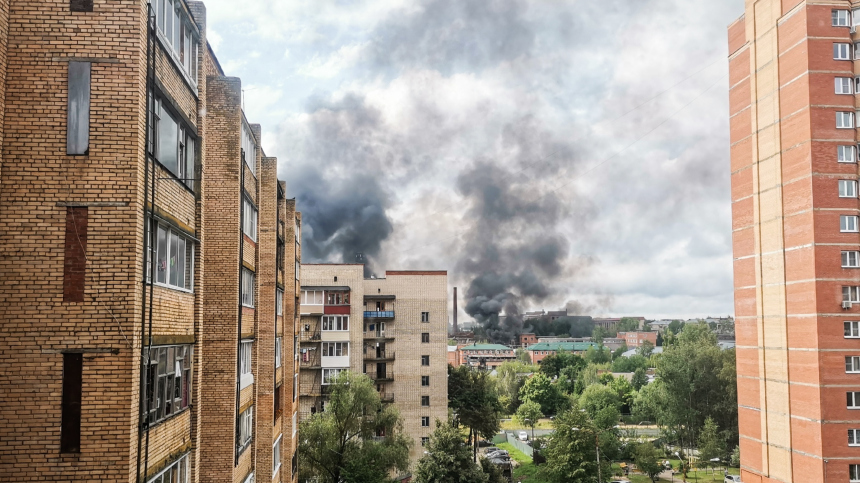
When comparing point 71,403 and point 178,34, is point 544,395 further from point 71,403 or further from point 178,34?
point 71,403

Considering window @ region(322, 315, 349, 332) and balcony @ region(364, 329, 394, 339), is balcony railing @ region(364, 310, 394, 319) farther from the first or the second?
window @ region(322, 315, 349, 332)

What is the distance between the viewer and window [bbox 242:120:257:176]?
2058 cm

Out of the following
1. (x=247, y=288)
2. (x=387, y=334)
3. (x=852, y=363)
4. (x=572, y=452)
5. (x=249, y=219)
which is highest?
(x=249, y=219)

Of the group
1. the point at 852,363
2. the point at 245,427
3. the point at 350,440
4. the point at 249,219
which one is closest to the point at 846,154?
the point at 852,363

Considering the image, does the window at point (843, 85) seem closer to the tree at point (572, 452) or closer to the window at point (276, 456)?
the tree at point (572, 452)

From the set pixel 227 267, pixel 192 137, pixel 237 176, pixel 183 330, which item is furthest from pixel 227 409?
pixel 192 137

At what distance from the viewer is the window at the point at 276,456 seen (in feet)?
83.1

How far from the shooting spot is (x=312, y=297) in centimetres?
5062

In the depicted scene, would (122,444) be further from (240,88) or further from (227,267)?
(240,88)

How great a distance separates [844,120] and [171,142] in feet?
124

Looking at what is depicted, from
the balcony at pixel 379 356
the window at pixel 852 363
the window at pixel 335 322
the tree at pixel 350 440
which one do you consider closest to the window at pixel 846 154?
the window at pixel 852 363

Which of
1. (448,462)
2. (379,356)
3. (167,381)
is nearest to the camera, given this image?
(167,381)

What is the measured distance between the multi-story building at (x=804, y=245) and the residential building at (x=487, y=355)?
4831 inches

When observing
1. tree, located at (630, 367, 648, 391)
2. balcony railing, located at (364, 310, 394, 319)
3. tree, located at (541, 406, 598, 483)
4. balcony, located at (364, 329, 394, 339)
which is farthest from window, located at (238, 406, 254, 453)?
tree, located at (630, 367, 648, 391)
